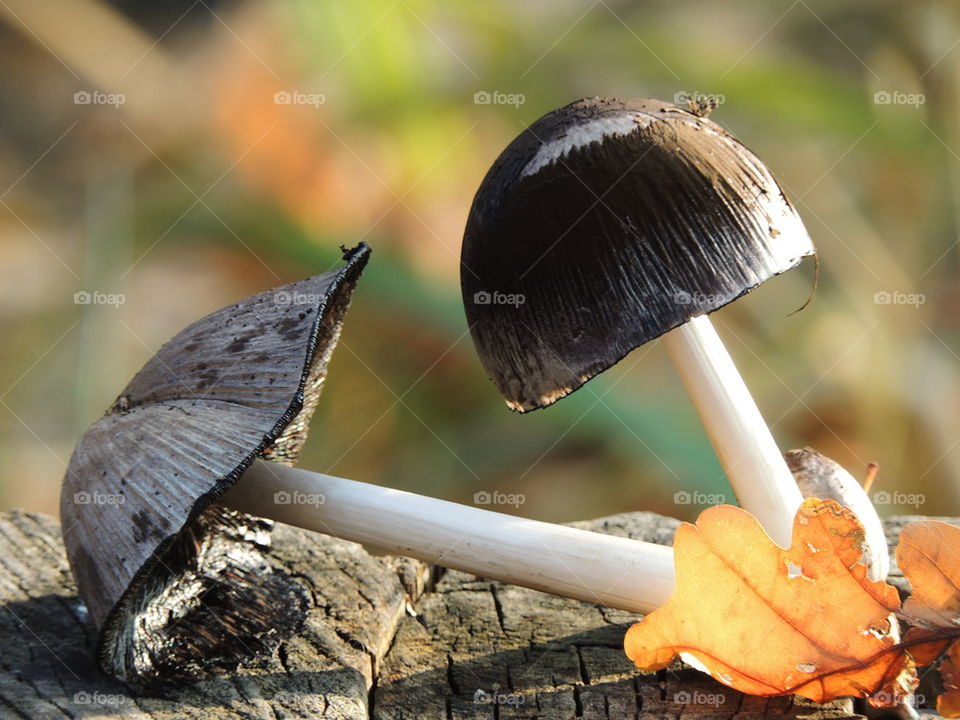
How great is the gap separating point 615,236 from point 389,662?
36.1 inches

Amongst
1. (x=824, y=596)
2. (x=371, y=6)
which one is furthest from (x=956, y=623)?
(x=371, y=6)

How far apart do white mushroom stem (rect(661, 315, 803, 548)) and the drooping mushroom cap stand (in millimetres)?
641

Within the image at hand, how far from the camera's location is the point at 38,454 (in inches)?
135

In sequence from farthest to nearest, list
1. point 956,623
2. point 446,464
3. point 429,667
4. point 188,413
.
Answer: point 446,464 → point 429,667 → point 188,413 → point 956,623

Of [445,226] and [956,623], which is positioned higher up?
[445,226]

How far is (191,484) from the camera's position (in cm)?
157

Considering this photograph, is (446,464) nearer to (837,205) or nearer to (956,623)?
(837,205)

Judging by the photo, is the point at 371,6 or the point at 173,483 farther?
the point at 371,6

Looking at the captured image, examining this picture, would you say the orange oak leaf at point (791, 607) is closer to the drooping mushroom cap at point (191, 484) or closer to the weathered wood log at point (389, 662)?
the weathered wood log at point (389, 662)

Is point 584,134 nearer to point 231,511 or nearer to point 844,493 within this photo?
point 844,493

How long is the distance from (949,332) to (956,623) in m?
2.23

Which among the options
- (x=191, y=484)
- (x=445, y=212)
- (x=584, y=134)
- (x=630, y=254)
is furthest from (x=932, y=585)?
(x=445, y=212)

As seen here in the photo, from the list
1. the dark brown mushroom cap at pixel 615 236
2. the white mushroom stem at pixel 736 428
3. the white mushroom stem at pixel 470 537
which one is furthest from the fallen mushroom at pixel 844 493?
the dark brown mushroom cap at pixel 615 236

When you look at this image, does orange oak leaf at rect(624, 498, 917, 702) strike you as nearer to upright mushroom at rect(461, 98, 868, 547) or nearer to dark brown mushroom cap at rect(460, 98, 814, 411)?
upright mushroom at rect(461, 98, 868, 547)
